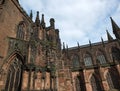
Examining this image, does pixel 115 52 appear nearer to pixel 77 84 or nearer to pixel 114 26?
pixel 114 26

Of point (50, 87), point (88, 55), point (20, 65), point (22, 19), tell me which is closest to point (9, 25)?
point (22, 19)

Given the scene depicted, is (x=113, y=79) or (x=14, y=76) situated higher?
(x=14, y=76)

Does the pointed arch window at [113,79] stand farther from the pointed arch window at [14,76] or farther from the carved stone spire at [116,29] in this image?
the pointed arch window at [14,76]

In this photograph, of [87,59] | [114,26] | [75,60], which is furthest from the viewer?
[75,60]

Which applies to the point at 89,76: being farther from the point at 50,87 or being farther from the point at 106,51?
the point at 50,87

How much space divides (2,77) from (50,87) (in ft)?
13.6

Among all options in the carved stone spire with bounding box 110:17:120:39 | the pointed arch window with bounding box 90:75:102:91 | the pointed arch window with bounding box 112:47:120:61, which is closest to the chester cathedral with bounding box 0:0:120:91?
the pointed arch window with bounding box 90:75:102:91

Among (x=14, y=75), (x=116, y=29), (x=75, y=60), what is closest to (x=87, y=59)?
(x=75, y=60)

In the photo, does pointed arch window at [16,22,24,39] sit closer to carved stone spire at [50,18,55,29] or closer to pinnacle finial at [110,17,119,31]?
carved stone spire at [50,18,55,29]

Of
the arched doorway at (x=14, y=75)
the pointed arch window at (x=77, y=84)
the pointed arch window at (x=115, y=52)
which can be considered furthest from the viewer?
the pointed arch window at (x=115, y=52)

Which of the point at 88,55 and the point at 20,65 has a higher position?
the point at 88,55

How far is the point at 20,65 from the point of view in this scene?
1220cm

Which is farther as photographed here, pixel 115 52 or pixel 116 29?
pixel 116 29

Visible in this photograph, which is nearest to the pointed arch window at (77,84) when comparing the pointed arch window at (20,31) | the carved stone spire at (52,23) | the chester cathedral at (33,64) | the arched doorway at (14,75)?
the chester cathedral at (33,64)
